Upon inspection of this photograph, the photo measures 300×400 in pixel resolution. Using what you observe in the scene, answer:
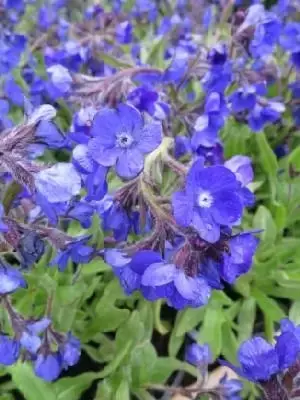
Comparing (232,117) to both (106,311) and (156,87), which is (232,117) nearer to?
(156,87)

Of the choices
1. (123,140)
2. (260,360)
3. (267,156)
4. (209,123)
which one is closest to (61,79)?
(209,123)

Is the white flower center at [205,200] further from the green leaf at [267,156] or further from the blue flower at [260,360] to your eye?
the green leaf at [267,156]

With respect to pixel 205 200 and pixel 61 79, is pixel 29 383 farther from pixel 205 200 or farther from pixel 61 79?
pixel 61 79

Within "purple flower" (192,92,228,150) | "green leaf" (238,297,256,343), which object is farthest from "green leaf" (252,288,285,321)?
"purple flower" (192,92,228,150)

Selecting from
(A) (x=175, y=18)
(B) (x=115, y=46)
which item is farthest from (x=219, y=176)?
(A) (x=175, y=18)

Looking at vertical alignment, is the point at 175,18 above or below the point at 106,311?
above

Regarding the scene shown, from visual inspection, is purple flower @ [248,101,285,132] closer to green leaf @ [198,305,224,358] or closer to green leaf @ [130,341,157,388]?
green leaf @ [198,305,224,358]
